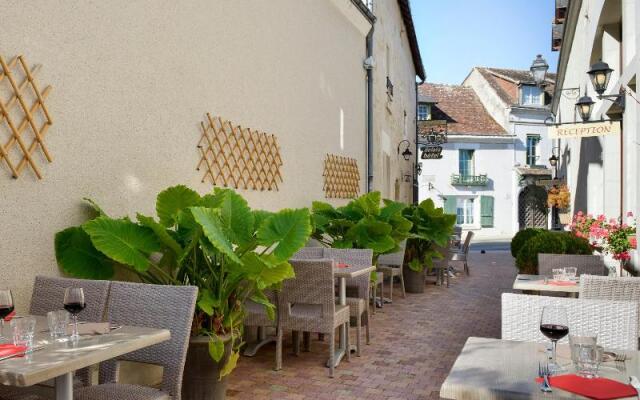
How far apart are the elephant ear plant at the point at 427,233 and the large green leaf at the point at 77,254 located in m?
6.34

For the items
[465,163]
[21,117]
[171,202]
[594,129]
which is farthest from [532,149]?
[21,117]

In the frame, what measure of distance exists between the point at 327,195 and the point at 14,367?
24.4 ft

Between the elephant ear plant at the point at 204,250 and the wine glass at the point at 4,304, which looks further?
the elephant ear plant at the point at 204,250

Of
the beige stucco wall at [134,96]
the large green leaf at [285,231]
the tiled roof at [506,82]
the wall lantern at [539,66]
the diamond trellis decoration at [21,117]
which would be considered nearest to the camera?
the diamond trellis decoration at [21,117]

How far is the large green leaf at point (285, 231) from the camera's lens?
412 cm

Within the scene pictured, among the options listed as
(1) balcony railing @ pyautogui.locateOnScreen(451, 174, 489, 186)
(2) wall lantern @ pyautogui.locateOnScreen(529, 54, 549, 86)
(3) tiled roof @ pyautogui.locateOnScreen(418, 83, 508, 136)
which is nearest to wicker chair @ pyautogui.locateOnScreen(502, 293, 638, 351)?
(2) wall lantern @ pyautogui.locateOnScreen(529, 54, 549, 86)

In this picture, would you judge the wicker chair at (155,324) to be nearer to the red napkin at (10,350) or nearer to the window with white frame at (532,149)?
the red napkin at (10,350)

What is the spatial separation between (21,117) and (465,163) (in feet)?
90.9

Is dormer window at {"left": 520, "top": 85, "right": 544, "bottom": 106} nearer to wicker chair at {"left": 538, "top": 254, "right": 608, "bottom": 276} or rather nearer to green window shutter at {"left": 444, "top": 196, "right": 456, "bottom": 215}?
green window shutter at {"left": 444, "top": 196, "right": 456, "bottom": 215}

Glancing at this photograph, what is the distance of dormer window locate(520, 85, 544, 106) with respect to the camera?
29828 millimetres

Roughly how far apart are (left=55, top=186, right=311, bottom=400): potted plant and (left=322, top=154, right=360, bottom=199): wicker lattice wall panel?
510 centimetres

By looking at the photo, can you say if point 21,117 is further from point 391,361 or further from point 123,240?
point 391,361

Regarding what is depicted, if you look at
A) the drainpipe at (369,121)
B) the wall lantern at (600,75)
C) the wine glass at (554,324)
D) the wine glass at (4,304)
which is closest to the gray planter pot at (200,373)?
the wine glass at (4,304)

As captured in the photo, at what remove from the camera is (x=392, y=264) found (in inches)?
358
